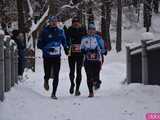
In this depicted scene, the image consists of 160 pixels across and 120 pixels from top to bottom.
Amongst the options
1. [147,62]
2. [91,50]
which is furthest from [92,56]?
[147,62]

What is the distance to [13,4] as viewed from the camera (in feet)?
139

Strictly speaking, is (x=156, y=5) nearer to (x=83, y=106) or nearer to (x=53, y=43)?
(x=53, y=43)

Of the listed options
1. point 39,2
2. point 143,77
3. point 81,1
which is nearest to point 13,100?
point 143,77

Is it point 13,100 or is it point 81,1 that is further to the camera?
point 81,1

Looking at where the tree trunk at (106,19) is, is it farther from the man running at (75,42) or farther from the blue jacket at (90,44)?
the blue jacket at (90,44)

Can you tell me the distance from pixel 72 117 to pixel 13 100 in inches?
81.0

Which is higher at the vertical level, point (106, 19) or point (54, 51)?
point (106, 19)

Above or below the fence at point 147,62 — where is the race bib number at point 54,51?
above

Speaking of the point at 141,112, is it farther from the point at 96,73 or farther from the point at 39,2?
the point at 39,2
